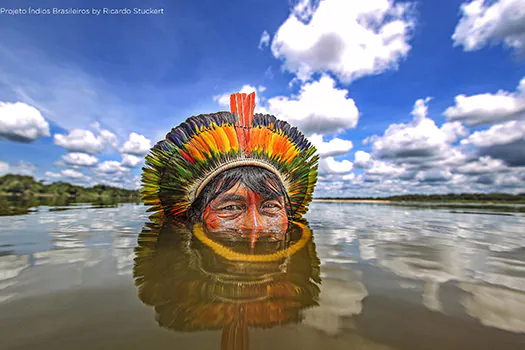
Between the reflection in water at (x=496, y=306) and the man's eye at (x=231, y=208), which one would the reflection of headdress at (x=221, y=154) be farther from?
the reflection in water at (x=496, y=306)

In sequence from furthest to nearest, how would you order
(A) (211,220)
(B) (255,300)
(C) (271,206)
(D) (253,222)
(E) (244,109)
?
(E) (244,109), (C) (271,206), (A) (211,220), (D) (253,222), (B) (255,300)

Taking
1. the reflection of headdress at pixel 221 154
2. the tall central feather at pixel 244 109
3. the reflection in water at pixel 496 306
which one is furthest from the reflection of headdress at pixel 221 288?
the tall central feather at pixel 244 109

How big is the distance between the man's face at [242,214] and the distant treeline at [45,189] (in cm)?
5024

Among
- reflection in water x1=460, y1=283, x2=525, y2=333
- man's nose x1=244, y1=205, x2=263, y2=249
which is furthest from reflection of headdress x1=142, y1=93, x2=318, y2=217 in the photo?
reflection in water x1=460, y1=283, x2=525, y2=333

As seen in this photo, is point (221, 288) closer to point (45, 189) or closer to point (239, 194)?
point (239, 194)

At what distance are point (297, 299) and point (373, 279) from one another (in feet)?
2.95

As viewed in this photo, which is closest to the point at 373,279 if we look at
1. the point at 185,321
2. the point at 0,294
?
the point at 185,321

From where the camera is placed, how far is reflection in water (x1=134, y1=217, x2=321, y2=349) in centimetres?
131

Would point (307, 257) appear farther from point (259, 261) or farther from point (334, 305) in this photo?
point (334, 305)

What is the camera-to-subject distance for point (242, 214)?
3.75 meters

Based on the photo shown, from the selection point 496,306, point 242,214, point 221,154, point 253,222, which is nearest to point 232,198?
point 242,214

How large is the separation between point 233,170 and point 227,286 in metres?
2.47

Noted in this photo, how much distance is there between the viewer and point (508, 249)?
11.3ft

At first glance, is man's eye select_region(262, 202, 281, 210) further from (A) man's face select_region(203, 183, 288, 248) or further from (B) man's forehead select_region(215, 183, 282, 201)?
(B) man's forehead select_region(215, 183, 282, 201)
